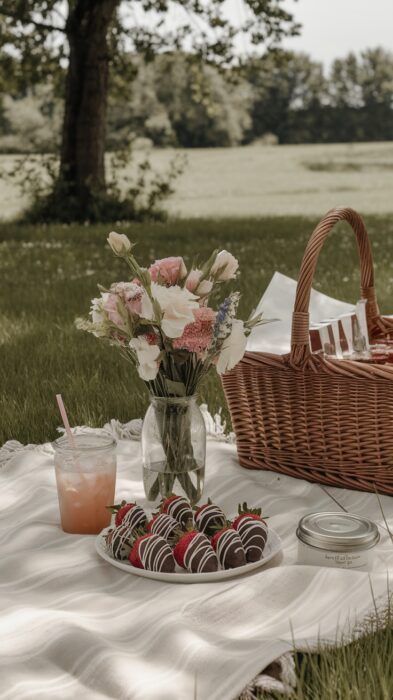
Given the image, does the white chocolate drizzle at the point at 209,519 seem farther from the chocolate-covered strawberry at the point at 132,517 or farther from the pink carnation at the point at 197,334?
the pink carnation at the point at 197,334

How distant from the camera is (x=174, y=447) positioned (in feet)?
7.47

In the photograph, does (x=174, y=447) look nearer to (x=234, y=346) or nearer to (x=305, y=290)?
(x=234, y=346)

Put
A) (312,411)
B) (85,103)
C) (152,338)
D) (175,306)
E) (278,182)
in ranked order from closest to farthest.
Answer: (175,306), (152,338), (312,411), (85,103), (278,182)

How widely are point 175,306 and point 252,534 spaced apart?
550 millimetres

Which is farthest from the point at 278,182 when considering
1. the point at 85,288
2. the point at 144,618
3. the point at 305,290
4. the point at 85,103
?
the point at 144,618

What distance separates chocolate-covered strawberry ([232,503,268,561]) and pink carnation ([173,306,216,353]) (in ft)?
1.37

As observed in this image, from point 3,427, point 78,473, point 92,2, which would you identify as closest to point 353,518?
point 78,473

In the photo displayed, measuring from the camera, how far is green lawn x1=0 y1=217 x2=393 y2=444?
3574 millimetres

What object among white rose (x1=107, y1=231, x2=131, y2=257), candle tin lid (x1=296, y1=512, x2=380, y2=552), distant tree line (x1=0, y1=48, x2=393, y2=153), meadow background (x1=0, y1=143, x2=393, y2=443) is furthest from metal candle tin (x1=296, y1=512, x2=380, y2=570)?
distant tree line (x1=0, y1=48, x2=393, y2=153)

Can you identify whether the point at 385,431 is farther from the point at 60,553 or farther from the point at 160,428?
the point at 60,553

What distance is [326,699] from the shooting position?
150 centimetres

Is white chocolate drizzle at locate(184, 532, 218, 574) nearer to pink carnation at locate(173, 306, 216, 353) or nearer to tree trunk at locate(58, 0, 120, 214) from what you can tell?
pink carnation at locate(173, 306, 216, 353)

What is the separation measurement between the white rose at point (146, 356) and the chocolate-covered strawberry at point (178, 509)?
299 millimetres

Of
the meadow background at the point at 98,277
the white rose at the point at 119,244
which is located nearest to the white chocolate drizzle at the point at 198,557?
the white rose at the point at 119,244
